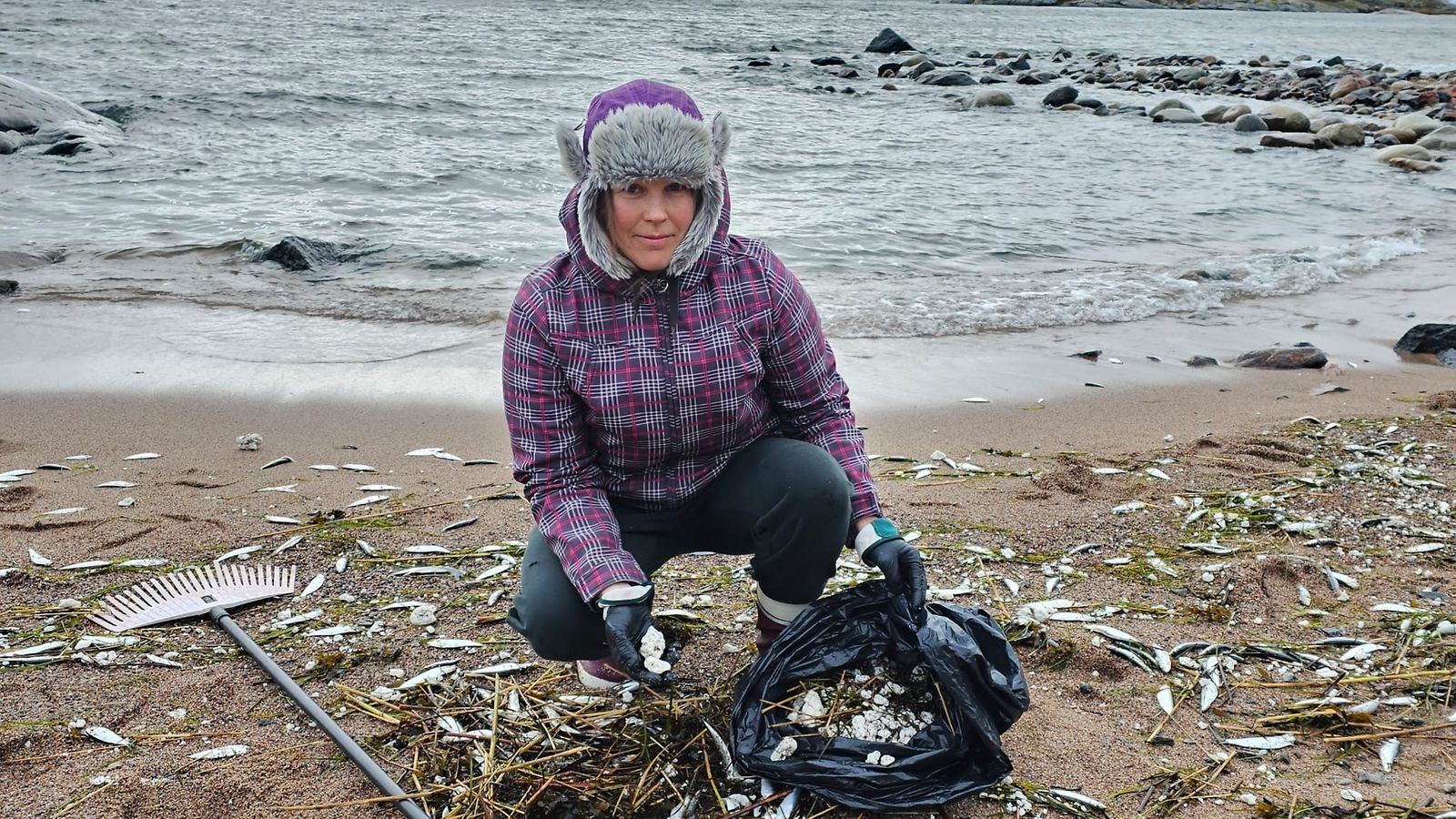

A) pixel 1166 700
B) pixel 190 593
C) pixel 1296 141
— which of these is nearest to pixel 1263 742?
pixel 1166 700

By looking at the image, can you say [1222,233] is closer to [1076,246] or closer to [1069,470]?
[1076,246]

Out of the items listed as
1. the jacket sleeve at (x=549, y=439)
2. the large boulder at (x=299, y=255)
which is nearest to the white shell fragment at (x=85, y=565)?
the jacket sleeve at (x=549, y=439)

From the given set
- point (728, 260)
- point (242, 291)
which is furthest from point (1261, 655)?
point (242, 291)

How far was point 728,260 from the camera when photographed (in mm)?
2904

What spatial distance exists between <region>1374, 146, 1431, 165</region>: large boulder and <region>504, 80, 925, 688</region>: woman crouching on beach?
16.9m

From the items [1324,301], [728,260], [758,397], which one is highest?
[728,260]

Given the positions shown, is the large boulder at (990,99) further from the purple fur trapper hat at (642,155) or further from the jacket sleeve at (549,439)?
the jacket sleeve at (549,439)

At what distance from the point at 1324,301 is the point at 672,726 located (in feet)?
25.5

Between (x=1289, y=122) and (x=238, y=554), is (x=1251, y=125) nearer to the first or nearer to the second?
(x=1289, y=122)

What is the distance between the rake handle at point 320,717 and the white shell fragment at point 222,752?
193mm

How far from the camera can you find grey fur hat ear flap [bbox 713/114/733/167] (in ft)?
9.07

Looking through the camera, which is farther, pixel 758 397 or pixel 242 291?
pixel 242 291

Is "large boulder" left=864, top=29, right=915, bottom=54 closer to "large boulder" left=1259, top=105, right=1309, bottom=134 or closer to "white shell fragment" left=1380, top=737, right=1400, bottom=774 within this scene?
"large boulder" left=1259, top=105, right=1309, bottom=134

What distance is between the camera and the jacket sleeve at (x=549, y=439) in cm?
278
